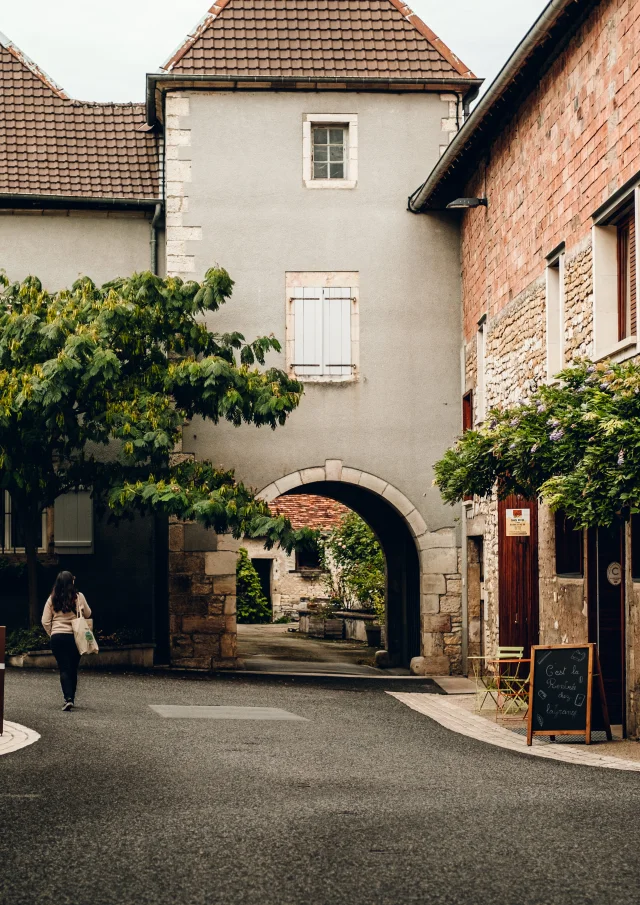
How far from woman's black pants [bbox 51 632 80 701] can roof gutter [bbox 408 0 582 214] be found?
298 inches

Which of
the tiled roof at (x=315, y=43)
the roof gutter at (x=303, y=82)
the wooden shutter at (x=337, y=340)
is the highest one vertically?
the tiled roof at (x=315, y=43)

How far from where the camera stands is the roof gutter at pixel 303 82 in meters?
18.6

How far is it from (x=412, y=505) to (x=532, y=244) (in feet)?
18.0

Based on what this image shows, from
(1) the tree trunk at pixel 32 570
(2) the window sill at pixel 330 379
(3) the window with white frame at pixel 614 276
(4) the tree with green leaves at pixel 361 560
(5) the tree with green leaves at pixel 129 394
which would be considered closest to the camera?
(3) the window with white frame at pixel 614 276

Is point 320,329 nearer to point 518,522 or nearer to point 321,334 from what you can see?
point 321,334

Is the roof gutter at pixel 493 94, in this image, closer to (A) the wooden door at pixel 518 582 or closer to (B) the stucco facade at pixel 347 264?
(B) the stucco facade at pixel 347 264

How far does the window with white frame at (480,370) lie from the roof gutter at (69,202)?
5.31m

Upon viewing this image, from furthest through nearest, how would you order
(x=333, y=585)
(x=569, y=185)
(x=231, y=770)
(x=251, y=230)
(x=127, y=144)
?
(x=333, y=585) < (x=127, y=144) < (x=251, y=230) < (x=569, y=185) < (x=231, y=770)

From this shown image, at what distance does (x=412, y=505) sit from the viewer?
18.7 meters

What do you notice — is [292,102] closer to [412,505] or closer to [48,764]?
[412,505]

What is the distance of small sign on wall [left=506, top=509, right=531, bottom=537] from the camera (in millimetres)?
14039

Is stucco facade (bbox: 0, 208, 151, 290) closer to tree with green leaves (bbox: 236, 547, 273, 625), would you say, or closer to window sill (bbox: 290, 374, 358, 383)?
window sill (bbox: 290, 374, 358, 383)

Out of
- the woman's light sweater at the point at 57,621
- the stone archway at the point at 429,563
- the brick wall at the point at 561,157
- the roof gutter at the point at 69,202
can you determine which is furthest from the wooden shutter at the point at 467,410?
the woman's light sweater at the point at 57,621

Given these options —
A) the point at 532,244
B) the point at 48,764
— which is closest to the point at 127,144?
the point at 532,244
